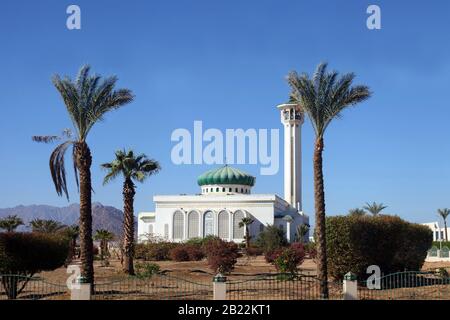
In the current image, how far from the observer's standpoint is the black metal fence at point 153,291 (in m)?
19.0

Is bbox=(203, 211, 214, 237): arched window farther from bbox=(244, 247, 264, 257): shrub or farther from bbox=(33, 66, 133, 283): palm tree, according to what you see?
bbox=(33, 66, 133, 283): palm tree

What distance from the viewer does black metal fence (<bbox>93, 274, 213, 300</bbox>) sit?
19.0 m

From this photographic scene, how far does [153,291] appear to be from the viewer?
2114cm

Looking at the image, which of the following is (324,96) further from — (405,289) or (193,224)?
(193,224)

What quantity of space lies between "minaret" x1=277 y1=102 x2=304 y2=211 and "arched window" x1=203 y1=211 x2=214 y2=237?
460 inches

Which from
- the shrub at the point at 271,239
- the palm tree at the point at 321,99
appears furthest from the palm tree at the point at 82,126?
the shrub at the point at 271,239

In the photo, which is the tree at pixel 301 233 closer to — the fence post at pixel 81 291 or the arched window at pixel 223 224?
the arched window at pixel 223 224

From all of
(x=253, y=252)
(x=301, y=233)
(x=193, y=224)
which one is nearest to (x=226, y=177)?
(x=193, y=224)

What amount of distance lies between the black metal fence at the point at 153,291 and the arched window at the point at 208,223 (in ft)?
135

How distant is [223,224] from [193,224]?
348 cm

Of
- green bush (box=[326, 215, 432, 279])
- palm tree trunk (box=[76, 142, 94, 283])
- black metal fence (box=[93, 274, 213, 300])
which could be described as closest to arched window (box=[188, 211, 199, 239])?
black metal fence (box=[93, 274, 213, 300])
